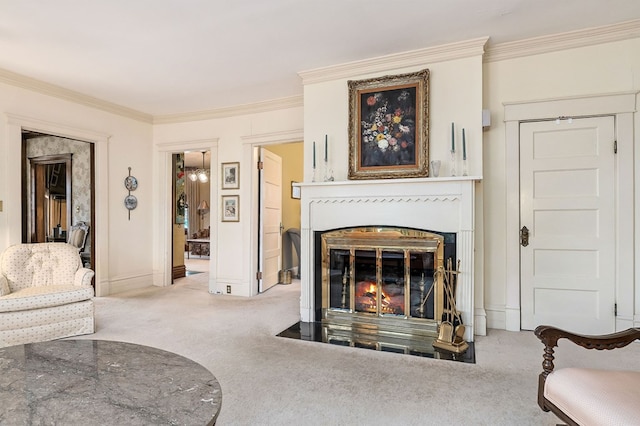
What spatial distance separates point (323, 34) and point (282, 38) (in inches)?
14.3

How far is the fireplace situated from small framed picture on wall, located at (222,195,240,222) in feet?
5.90

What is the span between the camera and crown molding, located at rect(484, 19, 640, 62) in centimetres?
293

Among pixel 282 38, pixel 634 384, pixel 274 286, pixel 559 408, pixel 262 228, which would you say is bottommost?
pixel 274 286

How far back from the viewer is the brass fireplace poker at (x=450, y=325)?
2.82 metres

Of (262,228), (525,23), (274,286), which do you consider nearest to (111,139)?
(262,228)

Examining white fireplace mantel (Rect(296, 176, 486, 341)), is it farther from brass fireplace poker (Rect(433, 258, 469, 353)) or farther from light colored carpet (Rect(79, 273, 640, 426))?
light colored carpet (Rect(79, 273, 640, 426))

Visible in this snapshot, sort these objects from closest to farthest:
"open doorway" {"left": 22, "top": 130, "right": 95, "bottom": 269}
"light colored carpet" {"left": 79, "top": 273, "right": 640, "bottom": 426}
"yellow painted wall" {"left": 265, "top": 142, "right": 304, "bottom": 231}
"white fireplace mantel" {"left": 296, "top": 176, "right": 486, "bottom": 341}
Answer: "light colored carpet" {"left": 79, "top": 273, "right": 640, "bottom": 426}
"white fireplace mantel" {"left": 296, "top": 176, "right": 486, "bottom": 341}
"open doorway" {"left": 22, "top": 130, "right": 95, "bottom": 269}
"yellow painted wall" {"left": 265, "top": 142, "right": 304, "bottom": 231}

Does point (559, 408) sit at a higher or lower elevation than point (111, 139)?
Answer: lower

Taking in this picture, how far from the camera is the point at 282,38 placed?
120 inches

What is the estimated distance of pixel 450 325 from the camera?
2.90m

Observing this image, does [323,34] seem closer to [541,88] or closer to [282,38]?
[282,38]

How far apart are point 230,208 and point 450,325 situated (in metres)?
3.29

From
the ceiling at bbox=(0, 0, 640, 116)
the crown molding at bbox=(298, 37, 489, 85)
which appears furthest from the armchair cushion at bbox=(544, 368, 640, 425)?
the crown molding at bbox=(298, 37, 489, 85)

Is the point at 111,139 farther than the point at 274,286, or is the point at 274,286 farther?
the point at 274,286
